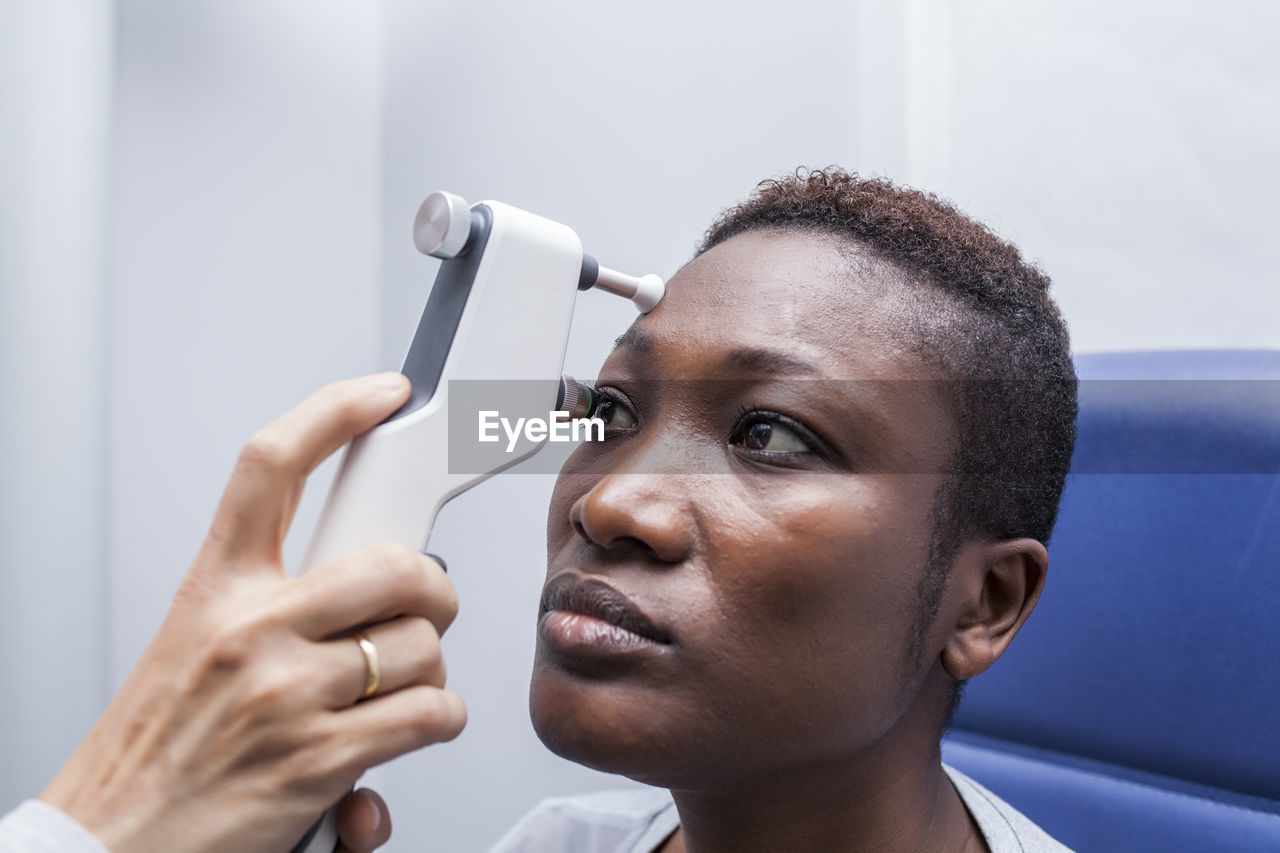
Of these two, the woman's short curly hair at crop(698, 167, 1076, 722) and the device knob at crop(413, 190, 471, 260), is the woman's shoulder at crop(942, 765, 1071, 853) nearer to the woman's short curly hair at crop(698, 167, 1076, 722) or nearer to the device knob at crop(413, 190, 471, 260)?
the woman's short curly hair at crop(698, 167, 1076, 722)

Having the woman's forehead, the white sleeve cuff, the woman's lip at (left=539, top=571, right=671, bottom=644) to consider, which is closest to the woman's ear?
the woman's forehead

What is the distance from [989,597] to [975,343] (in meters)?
0.23

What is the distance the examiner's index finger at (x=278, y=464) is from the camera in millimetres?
531

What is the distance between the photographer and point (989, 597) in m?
A: 0.83

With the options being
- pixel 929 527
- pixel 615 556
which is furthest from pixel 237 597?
pixel 929 527

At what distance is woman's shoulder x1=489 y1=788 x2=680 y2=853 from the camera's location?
106cm

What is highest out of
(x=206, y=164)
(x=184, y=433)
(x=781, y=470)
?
(x=206, y=164)

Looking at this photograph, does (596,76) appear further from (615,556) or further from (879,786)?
(879,786)

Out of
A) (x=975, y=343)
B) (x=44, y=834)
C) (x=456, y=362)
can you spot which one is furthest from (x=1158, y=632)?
(x=44, y=834)

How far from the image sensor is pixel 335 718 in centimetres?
52

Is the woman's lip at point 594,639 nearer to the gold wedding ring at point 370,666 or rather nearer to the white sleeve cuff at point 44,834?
the gold wedding ring at point 370,666

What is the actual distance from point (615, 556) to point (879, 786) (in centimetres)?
33

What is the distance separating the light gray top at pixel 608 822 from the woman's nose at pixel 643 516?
19.0 inches

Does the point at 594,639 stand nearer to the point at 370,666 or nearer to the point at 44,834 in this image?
the point at 370,666
